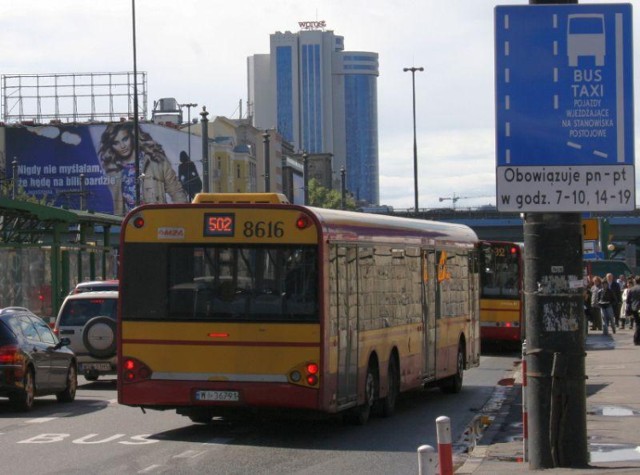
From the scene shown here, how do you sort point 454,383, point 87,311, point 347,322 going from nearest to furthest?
point 347,322 < point 454,383 < point 87,311

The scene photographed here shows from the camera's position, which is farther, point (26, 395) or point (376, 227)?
point (26, 395)

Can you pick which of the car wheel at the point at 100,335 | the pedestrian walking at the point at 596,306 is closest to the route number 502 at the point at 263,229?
the car wheel at the point at 100,335

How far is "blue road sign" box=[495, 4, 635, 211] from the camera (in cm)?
1105

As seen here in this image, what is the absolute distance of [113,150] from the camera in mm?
112688

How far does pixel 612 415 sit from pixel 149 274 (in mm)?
6264

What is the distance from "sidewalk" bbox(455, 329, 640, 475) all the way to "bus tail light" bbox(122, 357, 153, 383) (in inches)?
151

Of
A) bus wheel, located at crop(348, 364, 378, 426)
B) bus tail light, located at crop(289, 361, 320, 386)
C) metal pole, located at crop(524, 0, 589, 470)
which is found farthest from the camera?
bus wheel, located at crop(348, 364, 378, 426)

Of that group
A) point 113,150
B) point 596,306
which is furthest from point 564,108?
point 113,150

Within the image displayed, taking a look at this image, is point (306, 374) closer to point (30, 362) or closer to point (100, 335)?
point (30, 362)

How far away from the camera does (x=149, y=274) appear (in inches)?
655

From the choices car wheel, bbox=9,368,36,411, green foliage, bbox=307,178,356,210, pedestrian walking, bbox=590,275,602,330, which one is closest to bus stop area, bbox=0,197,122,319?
car wheel, bbox=9,368,36,411

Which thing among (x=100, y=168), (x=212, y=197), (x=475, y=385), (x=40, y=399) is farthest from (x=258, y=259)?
(x=100, y=168)

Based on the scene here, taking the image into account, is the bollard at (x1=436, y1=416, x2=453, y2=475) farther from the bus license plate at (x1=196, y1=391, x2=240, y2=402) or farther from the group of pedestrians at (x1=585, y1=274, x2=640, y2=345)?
the group of pedestrians at (x1=585, y1=274, x2=640, y2=345)

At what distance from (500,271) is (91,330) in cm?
1575
